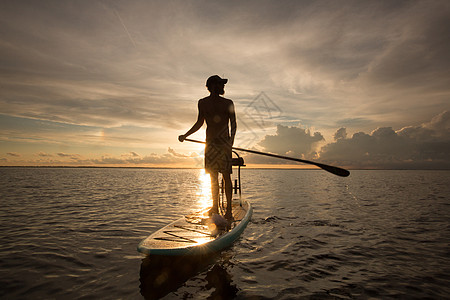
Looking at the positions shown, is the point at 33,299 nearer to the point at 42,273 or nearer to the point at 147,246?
the point at 42,273

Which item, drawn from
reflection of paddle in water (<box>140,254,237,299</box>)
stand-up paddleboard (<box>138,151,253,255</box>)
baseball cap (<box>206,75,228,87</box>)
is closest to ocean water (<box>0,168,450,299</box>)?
reflection of paddle in water (<box>140,254,237,299</box>)

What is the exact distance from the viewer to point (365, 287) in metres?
4.34

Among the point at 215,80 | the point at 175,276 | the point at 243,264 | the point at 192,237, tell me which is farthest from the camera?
the point at 215,80

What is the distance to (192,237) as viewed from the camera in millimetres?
5102

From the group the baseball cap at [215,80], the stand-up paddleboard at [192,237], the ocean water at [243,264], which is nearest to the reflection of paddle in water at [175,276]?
the ocean water at [243,264]

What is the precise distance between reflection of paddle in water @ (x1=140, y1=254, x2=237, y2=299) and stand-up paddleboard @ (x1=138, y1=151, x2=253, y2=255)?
0.64ft

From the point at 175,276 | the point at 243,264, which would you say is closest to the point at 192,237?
the point at 175,276

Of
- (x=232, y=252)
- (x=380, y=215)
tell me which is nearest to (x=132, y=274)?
(x=232, y=252)

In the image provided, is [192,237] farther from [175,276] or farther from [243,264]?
[243,264]

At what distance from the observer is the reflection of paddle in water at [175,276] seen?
3.94 meters

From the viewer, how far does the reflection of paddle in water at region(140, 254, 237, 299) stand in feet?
12.9

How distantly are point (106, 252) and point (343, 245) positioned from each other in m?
6.56

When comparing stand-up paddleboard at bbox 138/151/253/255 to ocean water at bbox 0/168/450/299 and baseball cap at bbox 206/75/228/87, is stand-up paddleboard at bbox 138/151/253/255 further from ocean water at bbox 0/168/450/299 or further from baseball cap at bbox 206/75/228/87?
baseball cap at bbox 206/75/228/87

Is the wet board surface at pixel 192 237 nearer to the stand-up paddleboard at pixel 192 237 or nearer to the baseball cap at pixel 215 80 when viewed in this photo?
the stand-up paddleboard at pixel 192 237
